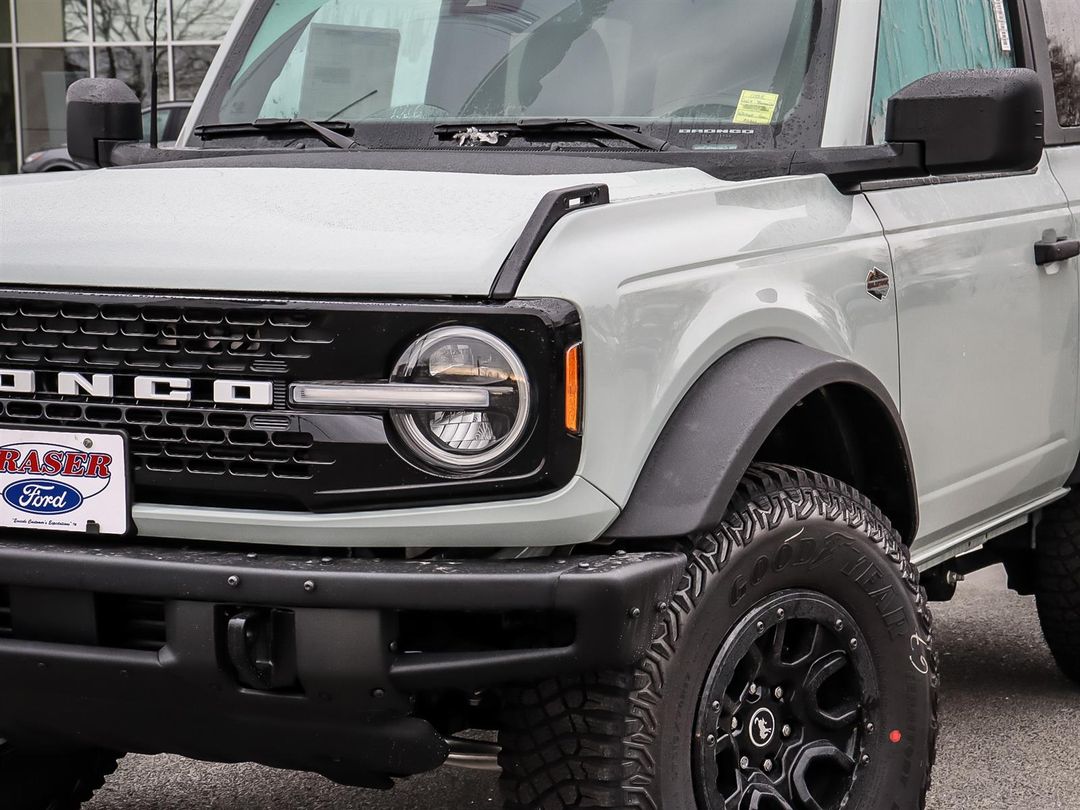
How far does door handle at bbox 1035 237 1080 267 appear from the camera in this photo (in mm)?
3766

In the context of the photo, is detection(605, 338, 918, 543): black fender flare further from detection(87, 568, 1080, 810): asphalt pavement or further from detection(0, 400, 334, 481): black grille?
detection(87, 568, 1080, 810): asphalt pavement

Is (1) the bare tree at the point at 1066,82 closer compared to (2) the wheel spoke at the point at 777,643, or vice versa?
(2) the wheel spoke at the point at 777,643

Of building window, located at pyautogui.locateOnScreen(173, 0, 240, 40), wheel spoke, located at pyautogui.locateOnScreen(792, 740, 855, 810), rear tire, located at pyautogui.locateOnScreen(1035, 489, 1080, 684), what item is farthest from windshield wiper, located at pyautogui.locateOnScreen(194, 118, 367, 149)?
building window, located at pyautogui.locateOnScreen(173, 0, 240, 40)

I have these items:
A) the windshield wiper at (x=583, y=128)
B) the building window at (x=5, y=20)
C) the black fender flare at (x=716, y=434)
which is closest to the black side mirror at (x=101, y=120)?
the windshield wiper at (x=583, y=128)

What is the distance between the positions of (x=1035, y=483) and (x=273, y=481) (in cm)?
229

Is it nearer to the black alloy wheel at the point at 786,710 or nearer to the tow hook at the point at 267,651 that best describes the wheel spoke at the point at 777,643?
the black alloy wheel at the point at 786,710

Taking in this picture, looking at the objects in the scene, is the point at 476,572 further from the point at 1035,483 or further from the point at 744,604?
the point at 1035,483

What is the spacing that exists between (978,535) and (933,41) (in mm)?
1221

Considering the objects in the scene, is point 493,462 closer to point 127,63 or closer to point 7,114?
point 127,63

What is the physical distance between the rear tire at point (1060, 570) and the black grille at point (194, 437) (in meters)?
2.65

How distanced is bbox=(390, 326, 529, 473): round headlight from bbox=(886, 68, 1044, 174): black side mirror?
1.12m

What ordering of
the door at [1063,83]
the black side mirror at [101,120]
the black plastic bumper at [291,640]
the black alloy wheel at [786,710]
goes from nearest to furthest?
the black plastic bumper at [291,640], the black alloy wheel at [786,710], the black side mirror at [101,120], the door at [1063,83]

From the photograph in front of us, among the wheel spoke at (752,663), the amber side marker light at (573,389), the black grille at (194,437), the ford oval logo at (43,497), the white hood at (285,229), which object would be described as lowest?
the wheel spoke at (752,663)

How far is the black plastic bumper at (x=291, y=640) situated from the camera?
89.6 inches
